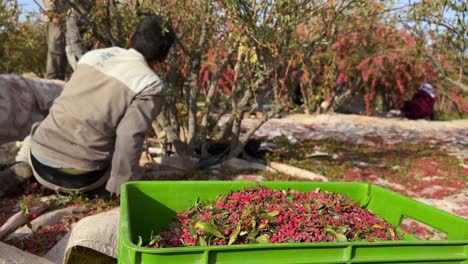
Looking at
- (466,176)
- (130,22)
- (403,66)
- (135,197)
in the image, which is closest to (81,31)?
(130,22)

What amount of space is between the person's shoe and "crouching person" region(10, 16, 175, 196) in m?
0.16

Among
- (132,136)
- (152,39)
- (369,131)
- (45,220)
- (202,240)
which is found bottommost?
(45,220)

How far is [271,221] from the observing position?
2.17 m

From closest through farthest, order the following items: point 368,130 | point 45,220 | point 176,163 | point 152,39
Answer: point 45,220, point 152,39, point 176,163, point 368,130

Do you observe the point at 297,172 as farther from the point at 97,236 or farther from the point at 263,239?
the point at 263,239

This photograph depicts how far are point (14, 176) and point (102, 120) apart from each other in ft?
3.34

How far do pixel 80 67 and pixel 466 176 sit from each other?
455 centimetres

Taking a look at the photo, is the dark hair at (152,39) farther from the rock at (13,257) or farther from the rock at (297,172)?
the rock at (297,172)

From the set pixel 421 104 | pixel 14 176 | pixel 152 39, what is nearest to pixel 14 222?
pixel 14 176

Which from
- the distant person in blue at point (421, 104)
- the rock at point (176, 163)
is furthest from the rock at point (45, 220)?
the distant person in blue at point (421, 104)

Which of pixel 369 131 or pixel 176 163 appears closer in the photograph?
pixel 176 163

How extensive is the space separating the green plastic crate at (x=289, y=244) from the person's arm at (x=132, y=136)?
0.96m

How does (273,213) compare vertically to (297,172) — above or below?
above

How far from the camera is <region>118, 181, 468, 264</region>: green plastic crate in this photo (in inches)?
61.9
